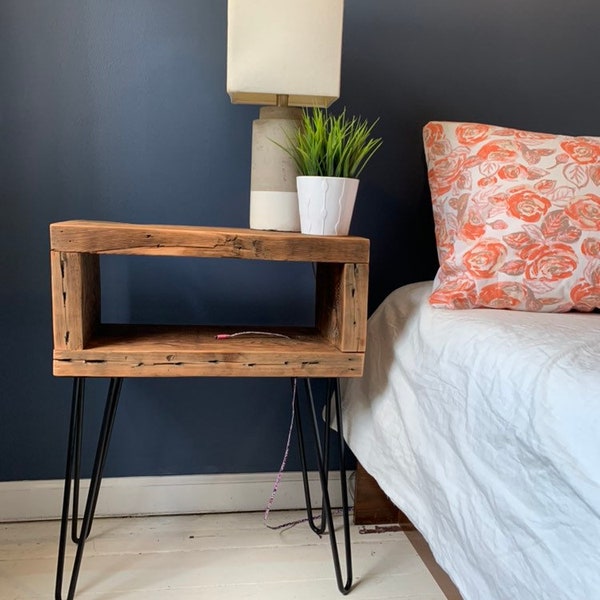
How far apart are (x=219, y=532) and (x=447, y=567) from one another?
64cm

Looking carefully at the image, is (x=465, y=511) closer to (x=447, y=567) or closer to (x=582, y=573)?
(x=447, y=567)

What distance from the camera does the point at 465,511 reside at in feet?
2.60

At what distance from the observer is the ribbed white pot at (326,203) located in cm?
97

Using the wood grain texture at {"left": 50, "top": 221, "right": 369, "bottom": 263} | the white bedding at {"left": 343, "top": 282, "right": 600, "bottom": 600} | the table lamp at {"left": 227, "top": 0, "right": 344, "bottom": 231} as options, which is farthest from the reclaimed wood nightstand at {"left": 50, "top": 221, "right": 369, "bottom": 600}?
the table lamp at {"left": 227, "top": 0, "right": 344, "bottom": 231}

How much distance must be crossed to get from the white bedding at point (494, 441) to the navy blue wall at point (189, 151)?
34cm

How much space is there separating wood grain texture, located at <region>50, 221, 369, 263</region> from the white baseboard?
0.69 metres

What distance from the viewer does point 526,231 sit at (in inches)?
39.6

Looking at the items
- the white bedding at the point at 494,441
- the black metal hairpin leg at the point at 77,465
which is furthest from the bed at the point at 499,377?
the black metal hairpin leg at the point at 77,465

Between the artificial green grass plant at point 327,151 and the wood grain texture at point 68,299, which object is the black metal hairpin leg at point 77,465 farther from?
the artificial green grass plant at point 327,151

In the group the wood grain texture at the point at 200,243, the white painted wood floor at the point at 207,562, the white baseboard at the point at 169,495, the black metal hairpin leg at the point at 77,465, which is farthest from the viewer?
the white baseboard at the point at 169,495

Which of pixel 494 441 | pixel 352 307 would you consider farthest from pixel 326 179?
pixel 494 441

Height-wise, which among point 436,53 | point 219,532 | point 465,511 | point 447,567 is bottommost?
point 219,532

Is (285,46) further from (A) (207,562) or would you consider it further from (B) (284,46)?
(A) (207,562)

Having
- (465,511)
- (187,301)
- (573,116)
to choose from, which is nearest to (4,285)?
(187,301)
